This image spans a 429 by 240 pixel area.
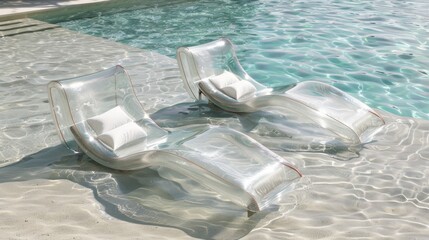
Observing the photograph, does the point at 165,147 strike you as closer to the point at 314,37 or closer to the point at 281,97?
the point at 281,97

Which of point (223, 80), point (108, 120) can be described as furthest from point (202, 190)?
point (223, 80)

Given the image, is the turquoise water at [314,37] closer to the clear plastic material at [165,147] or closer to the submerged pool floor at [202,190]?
the submerged pool floor at [202,190]

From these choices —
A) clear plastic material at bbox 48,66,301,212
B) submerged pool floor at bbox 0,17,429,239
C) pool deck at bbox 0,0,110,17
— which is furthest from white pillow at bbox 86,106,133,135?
pool deck at bbox 0,0,110,17

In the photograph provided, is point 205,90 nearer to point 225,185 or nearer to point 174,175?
point 174,175

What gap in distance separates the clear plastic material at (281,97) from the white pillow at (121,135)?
1.54 m

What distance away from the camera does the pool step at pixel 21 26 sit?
1072cm

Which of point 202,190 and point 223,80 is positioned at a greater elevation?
point 223,80

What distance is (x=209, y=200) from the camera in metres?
4.49

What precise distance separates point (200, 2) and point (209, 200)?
36.5 ft

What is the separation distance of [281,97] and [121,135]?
191cm

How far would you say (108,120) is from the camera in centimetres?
523

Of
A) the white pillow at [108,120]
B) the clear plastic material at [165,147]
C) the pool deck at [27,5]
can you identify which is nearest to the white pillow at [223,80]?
the clear plastic material at [165,147]

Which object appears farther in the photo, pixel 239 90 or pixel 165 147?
pixel 239 90

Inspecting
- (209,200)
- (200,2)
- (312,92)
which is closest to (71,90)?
(209,200)
